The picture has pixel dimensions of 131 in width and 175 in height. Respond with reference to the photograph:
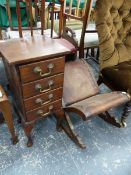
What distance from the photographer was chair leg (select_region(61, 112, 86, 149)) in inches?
50.5

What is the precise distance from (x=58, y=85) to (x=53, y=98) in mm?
107

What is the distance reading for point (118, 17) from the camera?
1474 millimetres

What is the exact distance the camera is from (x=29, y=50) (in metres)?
0.94

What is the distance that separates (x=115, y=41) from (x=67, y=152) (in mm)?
1088

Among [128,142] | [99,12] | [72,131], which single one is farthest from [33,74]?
[128,142]

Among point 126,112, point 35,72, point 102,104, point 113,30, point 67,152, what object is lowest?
point 67,152

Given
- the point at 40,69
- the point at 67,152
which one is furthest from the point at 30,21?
the point at 67,152

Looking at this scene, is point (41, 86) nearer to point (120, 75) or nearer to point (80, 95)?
point (80, 95)

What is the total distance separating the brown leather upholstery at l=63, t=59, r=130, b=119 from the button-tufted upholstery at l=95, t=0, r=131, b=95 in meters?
0.18

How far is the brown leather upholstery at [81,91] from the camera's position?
44.9 inches

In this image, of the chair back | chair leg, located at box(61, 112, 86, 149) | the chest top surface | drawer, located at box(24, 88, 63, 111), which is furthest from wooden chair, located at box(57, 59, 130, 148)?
the chest top surface

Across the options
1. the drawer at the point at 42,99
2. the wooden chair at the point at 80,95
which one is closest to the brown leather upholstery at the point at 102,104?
the wooden chair at the point at 80,95

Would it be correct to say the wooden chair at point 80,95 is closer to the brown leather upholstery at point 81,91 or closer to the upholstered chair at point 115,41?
the brown leather upholstery at point 81,91

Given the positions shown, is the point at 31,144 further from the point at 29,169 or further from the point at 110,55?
the point at 110,55
